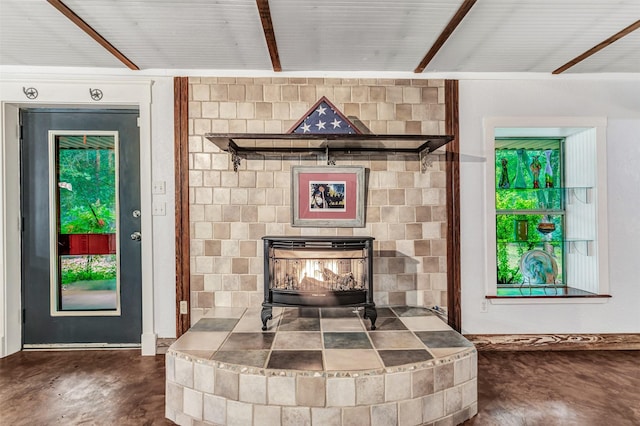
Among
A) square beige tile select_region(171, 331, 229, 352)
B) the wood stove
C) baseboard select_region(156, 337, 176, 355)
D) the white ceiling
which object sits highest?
the white ceiling

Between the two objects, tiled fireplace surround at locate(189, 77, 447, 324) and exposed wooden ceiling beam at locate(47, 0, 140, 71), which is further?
tiled fireplace surround at locate(189, 77, 447, 324)

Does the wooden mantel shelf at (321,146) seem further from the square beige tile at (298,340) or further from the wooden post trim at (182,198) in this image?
the square beige tile at (298,340)

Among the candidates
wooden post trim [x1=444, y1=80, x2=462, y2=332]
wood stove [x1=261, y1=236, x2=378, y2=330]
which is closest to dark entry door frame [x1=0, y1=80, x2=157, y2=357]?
wood stove [x1=261, y1=236, x2=378, y2=330]

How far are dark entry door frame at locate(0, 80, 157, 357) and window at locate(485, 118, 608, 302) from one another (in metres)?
2.87

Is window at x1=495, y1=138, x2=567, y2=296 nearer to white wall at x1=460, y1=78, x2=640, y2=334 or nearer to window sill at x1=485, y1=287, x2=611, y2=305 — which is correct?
window sill at x1=485, y1=287, x2=611, y2=305

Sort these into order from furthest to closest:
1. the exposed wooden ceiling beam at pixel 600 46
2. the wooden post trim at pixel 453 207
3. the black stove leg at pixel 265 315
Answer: the wooden post trim at pixel 453 207 < the black stove leg at pixel 265 315 < the exposed wooden ceiling beam at pixel 600 46

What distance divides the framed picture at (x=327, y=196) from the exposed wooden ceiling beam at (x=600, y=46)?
182 cm

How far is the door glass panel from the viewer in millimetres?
2770

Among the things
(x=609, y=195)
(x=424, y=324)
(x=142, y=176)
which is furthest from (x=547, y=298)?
(x=142, y=176)

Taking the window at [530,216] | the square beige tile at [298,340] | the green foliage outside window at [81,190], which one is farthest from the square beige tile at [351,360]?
the green foliage outside window at [81,190]

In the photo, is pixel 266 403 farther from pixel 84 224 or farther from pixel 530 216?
pixel 530 216

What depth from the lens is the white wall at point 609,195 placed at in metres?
2.75

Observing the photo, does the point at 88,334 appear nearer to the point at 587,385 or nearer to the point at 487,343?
the point at 487,343

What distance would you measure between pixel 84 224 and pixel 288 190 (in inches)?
69.2
